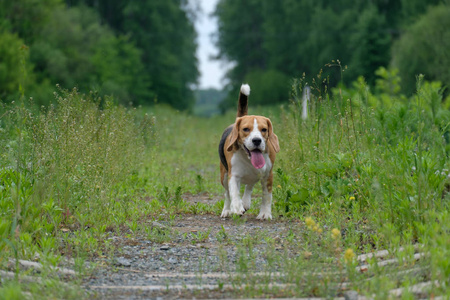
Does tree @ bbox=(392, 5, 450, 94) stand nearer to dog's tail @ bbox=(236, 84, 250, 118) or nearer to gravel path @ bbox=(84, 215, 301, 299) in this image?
dog's tail @ bbox=(236, 84, 250, 118)

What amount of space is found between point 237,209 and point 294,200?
72 centimetres

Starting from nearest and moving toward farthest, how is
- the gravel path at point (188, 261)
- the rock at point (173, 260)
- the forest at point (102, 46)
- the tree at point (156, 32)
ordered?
the gravel path at point (188, 261), the rock at point (173, 260), the forest at point (102, 46), the tree at point (156, 32)

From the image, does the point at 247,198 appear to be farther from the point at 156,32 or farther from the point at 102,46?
the point at 156,32

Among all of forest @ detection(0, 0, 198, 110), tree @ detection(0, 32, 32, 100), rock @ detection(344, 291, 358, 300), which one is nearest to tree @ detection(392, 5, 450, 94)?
forest @ detection(0, 0, 198, 110)

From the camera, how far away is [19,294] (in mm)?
3219

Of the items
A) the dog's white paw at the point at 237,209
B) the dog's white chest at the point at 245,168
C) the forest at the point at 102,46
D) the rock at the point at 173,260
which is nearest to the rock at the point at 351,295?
the rock at the point at 173,260

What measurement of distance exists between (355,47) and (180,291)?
128 feet

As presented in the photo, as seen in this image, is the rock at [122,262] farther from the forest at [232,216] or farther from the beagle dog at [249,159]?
the beagle dog at [249,159]

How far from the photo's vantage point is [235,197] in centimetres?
625

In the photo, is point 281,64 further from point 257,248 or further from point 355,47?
point 257,248

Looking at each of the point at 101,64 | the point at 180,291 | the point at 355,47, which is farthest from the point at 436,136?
the point at 355,47

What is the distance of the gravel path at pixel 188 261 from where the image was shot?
378 cm

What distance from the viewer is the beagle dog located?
619 cm

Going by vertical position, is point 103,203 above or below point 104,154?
below
